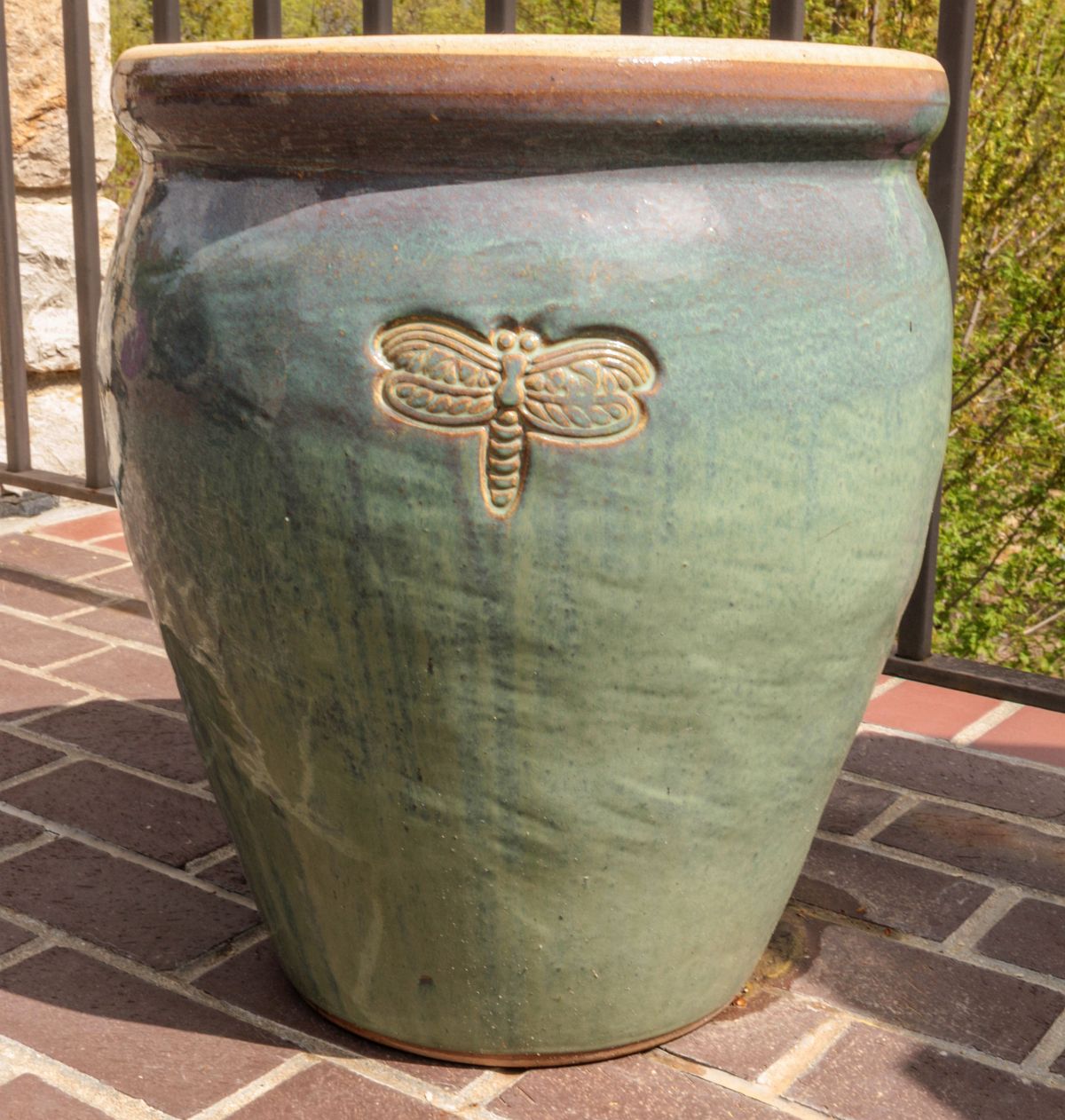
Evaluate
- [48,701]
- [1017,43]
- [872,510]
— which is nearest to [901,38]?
[1017,43]

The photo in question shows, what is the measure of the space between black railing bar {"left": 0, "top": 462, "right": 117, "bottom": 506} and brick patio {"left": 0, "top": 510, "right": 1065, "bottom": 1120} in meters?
0.67

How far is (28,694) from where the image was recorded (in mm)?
2531

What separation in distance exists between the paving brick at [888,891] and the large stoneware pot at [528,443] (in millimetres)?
Result: 450

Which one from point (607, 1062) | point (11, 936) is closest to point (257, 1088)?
point (607, 1062)

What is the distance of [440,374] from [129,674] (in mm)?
1567

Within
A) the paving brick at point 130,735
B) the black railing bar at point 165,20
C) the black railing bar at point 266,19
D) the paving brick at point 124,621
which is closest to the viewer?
the paving brick at point 130,735

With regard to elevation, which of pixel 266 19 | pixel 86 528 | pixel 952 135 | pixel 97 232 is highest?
pixel 266 19

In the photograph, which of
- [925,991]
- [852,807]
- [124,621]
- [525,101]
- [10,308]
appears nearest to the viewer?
[525,101]

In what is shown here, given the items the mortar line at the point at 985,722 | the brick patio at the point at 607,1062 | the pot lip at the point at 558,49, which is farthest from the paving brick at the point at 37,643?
the pot lip at the point at 558,49

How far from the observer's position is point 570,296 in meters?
1.22

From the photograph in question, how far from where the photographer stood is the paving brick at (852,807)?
6.93 ft

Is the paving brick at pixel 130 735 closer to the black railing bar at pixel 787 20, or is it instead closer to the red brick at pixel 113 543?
the red brick at pixel 113 543

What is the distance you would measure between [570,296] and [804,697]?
45cm

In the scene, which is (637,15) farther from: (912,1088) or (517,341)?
(912,1088)
